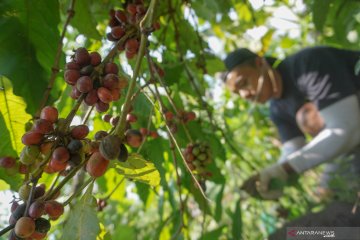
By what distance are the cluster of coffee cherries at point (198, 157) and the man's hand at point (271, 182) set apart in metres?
0.92

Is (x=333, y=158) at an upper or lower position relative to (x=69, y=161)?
lower

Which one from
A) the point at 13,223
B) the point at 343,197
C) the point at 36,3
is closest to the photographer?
the point at 13,223

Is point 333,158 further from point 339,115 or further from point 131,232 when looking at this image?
point 131,232

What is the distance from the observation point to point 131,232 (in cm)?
79

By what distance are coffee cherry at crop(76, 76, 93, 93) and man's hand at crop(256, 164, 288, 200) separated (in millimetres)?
1548

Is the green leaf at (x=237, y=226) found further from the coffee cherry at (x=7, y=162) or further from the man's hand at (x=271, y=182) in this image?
the coffee cherry at (x=7, y=162)

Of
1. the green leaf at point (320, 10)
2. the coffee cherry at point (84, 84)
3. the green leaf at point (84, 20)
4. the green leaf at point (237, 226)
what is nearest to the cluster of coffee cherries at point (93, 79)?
the coffee cherry at point (84, 84)

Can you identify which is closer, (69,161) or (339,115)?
(69,161)

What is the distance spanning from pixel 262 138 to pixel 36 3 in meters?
2.66

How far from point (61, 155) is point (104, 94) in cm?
12

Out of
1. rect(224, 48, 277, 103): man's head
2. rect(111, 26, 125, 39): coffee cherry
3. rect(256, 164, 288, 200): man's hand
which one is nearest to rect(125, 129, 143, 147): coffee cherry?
rect(111, 26, 125, 39): coffee cherry

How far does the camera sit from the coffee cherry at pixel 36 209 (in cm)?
51

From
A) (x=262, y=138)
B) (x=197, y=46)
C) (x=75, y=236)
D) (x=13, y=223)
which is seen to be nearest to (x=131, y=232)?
(x=75, y=236)

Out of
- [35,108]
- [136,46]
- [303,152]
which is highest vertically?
[136,46]
